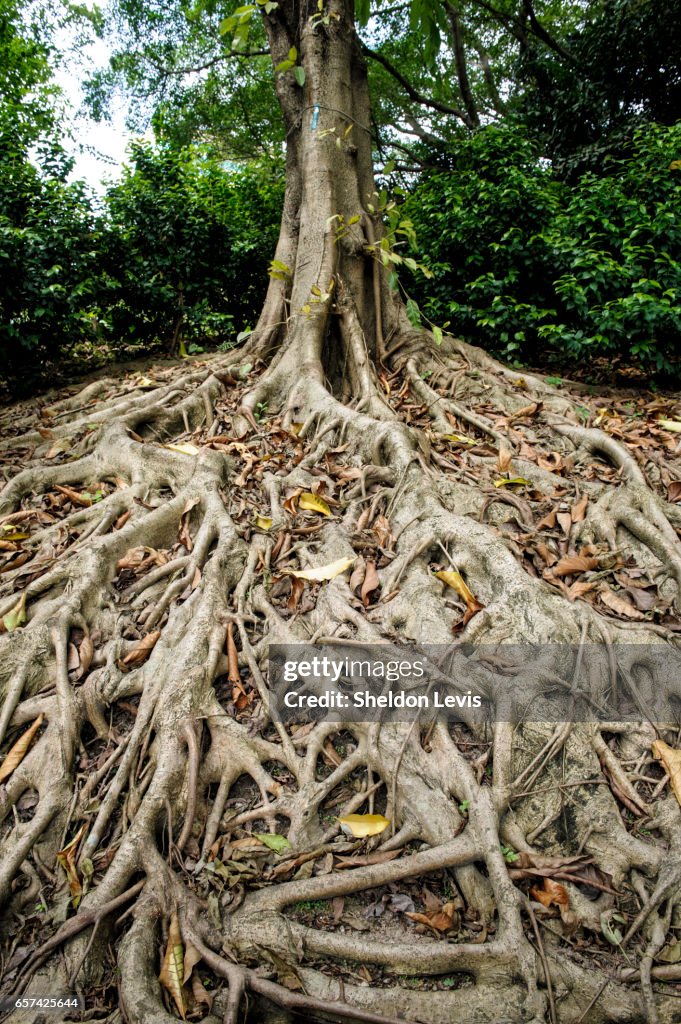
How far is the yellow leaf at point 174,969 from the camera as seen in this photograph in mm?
1845

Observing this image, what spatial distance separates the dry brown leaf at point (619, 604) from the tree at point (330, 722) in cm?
2

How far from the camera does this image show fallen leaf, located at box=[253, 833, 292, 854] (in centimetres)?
219

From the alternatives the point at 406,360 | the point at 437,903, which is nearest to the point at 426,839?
the point at 437,903

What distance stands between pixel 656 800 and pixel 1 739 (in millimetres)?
2610

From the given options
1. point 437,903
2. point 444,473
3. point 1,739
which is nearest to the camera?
point 437,903

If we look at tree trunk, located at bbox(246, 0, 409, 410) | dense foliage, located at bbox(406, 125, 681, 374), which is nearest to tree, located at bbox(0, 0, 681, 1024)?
tree trunk, located at bbox(246, 0, 409, 410)

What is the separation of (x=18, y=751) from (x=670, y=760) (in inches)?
102

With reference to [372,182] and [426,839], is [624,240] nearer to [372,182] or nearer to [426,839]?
[372,182]

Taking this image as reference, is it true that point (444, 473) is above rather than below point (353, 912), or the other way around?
above

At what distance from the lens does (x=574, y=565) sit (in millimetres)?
2994

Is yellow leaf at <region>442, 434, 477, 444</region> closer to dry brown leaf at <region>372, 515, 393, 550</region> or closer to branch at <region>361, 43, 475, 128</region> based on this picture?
dry brown leaf at <region>372, 515, 393, 550</region>

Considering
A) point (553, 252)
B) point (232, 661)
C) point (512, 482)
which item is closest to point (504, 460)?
point (512, 482)

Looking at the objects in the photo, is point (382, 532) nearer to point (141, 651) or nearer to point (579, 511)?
point (579, 511)

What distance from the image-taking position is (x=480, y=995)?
1853 millimetres
